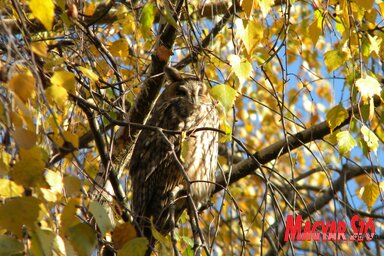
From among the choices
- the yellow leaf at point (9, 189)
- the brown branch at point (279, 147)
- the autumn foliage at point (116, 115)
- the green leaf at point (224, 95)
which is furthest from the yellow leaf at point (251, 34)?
the brown branch at point (279, 147)

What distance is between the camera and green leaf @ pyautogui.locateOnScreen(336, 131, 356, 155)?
1.99 m

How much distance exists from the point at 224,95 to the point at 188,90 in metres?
1.81

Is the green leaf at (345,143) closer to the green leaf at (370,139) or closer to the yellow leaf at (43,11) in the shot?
the green leaf at (370,139)

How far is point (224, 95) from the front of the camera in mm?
1679

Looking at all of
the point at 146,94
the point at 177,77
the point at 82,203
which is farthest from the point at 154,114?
the point at 82,203

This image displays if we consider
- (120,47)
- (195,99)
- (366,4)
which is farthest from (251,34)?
(195,99)

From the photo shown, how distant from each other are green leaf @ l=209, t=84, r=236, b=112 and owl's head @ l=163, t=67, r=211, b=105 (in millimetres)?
1668

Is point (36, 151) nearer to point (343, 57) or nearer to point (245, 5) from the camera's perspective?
point (245, 5)

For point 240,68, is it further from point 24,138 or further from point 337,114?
point 24,138

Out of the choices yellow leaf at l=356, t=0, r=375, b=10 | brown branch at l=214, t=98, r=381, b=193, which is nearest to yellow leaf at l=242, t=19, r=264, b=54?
yellow leaf at l=356, t=0, r=375, b=10

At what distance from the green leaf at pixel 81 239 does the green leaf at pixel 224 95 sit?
0.51m

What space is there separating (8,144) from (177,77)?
6.27ft

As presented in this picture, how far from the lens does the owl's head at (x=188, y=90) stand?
11.2 ft

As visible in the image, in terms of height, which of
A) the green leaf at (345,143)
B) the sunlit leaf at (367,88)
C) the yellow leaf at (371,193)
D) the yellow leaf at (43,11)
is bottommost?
the yellow leaf at (371,193)
